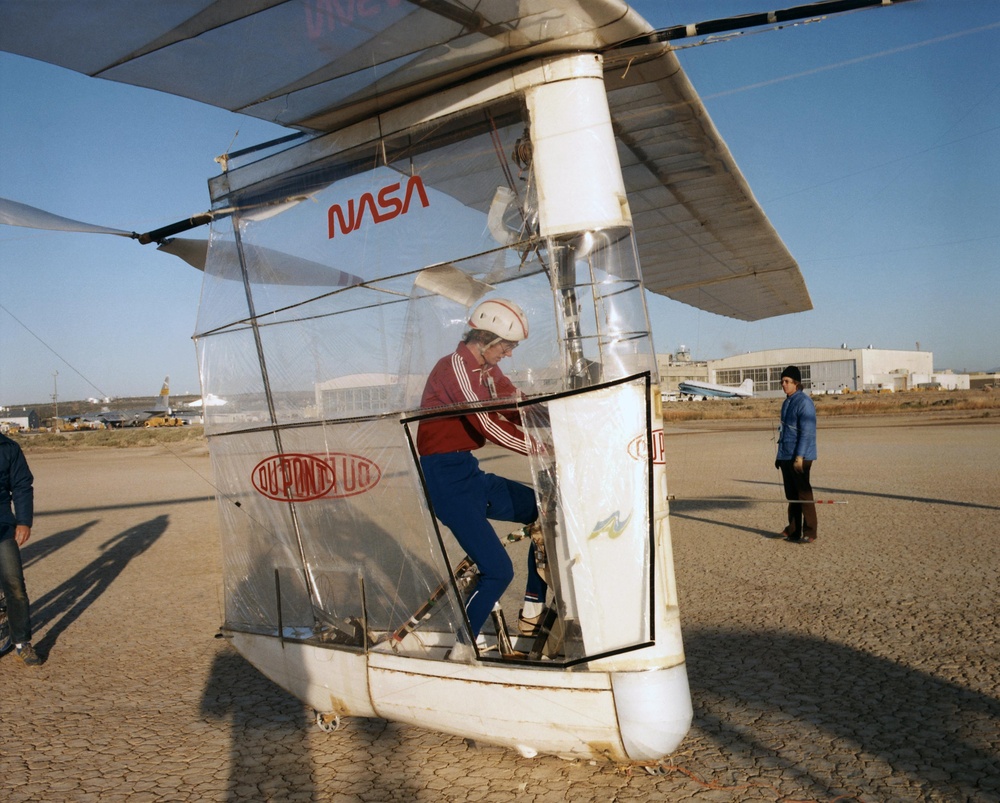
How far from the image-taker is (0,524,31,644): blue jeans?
618cm

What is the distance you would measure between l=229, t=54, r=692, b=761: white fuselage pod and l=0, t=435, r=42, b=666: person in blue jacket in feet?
13.6

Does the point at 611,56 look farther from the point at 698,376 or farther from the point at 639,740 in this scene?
the point at 698,376

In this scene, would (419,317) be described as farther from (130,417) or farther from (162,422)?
(130,417)

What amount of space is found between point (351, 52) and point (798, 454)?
7.36m

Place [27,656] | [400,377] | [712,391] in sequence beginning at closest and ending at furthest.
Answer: [400,377] < [27,656] < [712,391]

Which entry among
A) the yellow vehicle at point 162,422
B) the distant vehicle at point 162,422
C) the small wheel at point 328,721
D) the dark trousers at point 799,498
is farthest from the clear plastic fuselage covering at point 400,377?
the yellow vehicle at point 162,422

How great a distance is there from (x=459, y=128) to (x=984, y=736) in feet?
13.3

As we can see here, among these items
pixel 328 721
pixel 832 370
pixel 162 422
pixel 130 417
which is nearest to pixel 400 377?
pixel 328 721

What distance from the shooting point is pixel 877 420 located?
37.5m

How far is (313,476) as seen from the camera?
4512 millimetres

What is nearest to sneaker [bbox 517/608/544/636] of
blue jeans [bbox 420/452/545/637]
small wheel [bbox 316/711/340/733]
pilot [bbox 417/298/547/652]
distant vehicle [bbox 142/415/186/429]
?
pilot [bbox 417/298/547/652]

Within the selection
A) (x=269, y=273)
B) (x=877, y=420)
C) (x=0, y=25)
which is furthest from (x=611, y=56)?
(x=877, y=420)

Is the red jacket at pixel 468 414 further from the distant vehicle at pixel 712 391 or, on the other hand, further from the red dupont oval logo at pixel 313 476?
the distant vehicle at pixel 712 391

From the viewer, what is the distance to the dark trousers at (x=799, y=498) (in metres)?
9.21
